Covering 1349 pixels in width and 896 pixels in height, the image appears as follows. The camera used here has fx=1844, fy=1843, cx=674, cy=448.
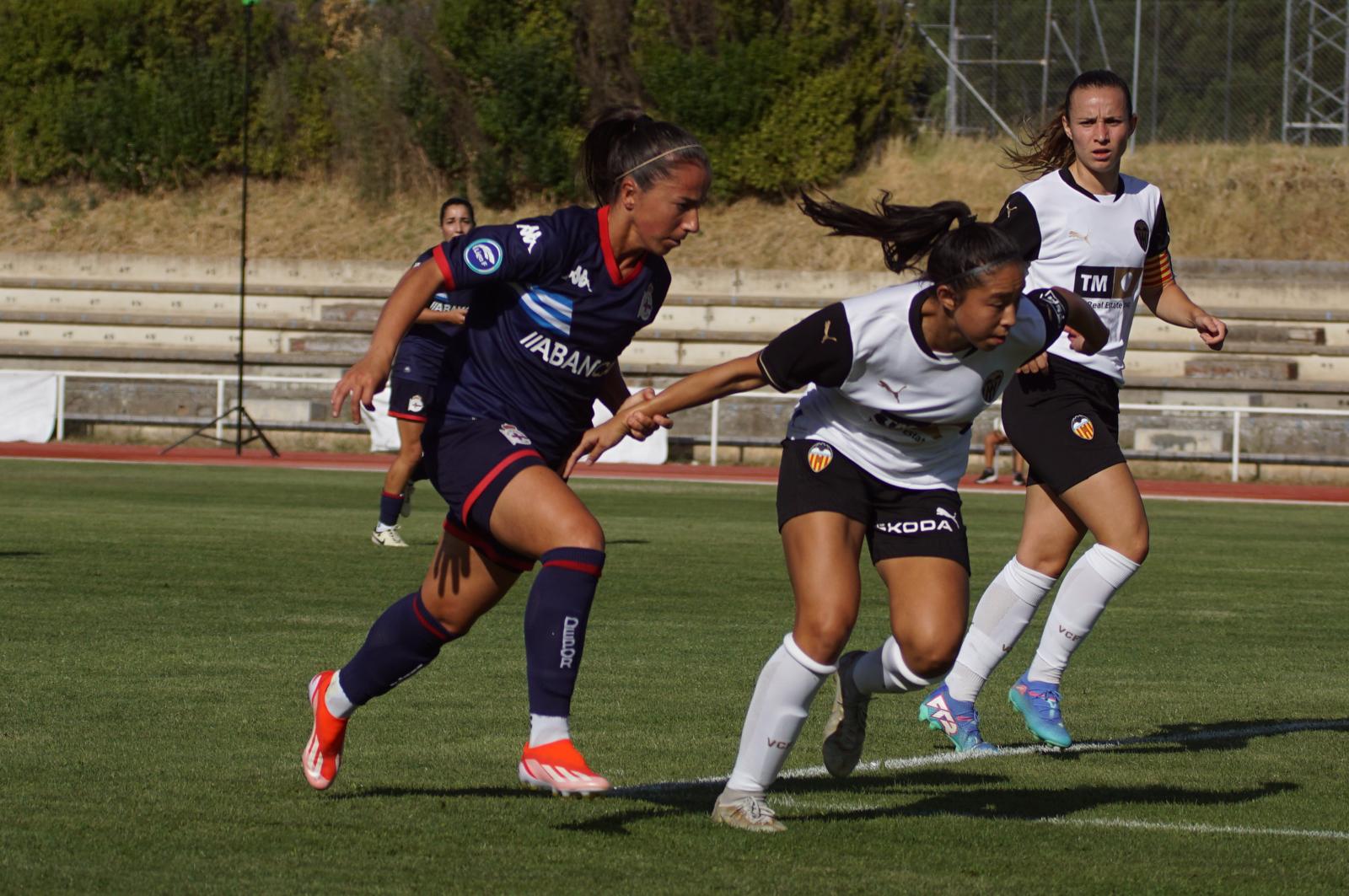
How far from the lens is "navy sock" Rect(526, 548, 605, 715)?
4449mm

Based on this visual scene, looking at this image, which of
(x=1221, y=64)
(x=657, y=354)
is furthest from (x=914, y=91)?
(x=657, y=354)

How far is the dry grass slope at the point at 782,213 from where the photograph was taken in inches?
1162

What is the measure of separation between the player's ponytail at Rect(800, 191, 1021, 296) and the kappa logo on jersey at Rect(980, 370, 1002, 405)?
313mm

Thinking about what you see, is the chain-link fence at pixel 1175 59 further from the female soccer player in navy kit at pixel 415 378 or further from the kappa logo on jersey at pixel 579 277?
the kappa logo on jersey at pixel 579 277

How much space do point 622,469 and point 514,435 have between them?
1831 cm

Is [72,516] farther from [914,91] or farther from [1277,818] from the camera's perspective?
[914,91]

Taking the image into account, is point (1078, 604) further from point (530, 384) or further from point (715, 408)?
point (715, 408)

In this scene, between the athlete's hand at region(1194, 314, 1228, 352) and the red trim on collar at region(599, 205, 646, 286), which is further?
the athlete's hand at region(1194, 314, 1228, 352)

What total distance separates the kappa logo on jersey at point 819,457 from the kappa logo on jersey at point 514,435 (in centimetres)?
73

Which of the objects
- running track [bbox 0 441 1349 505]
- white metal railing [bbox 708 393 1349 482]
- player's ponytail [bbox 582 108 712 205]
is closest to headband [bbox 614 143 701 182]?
player's ponytail [bbox 582 108 712 205]

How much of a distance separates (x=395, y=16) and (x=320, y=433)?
38.8 feet

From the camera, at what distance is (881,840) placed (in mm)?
4449

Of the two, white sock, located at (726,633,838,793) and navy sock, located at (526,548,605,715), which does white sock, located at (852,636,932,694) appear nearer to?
white sock, located at (726,633,838,793)

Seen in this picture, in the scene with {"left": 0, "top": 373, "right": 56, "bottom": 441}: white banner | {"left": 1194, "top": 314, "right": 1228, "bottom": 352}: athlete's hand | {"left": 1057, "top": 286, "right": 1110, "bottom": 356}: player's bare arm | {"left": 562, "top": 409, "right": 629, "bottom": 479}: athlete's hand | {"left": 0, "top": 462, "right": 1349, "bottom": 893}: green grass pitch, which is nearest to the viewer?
{"left": 0, "top": 462, "right": 1349, "bottom": 893}: green grass pitch
